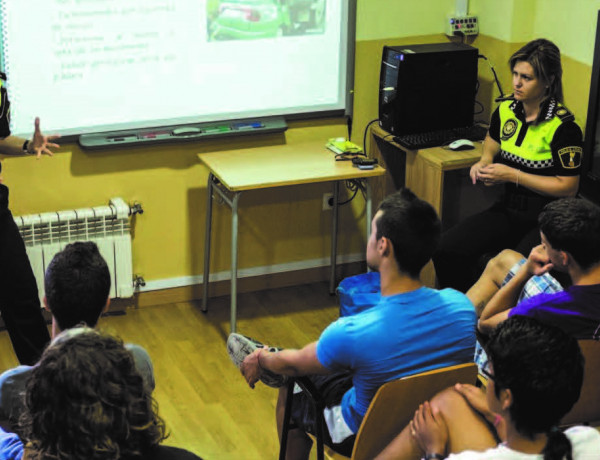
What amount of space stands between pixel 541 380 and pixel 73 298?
3.99 ft

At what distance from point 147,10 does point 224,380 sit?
1.70 meters

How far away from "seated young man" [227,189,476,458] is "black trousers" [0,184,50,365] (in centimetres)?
136

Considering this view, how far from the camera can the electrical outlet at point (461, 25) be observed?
4602 millimetres

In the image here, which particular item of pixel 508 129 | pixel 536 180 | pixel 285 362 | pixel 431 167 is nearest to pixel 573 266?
pixel 285 362

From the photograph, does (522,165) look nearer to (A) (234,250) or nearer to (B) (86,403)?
(A) (234,250)

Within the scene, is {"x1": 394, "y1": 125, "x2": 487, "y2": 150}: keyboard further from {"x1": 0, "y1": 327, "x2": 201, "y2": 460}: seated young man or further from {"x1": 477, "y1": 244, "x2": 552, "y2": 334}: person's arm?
{"x1": 0, "y1": 327, "x2": 201, "y2": 460}: seated young man

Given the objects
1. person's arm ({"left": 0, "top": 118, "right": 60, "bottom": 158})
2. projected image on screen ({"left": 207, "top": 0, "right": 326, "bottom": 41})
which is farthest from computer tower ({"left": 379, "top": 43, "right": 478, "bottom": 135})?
person's arm ({"left": 0, "top": 118, "right": 60, "bottom": 158})

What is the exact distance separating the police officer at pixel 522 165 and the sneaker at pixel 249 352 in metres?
1.41

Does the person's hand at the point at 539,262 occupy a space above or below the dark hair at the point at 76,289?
below

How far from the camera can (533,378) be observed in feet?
6.00

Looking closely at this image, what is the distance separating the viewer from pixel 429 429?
2.22 m

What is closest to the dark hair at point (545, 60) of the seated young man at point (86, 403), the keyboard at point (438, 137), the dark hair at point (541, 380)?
the keyboard at point (438, 137)

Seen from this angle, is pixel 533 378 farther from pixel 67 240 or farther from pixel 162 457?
pixel 67 240

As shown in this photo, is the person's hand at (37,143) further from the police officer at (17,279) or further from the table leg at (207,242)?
the table leg at (207,242)
